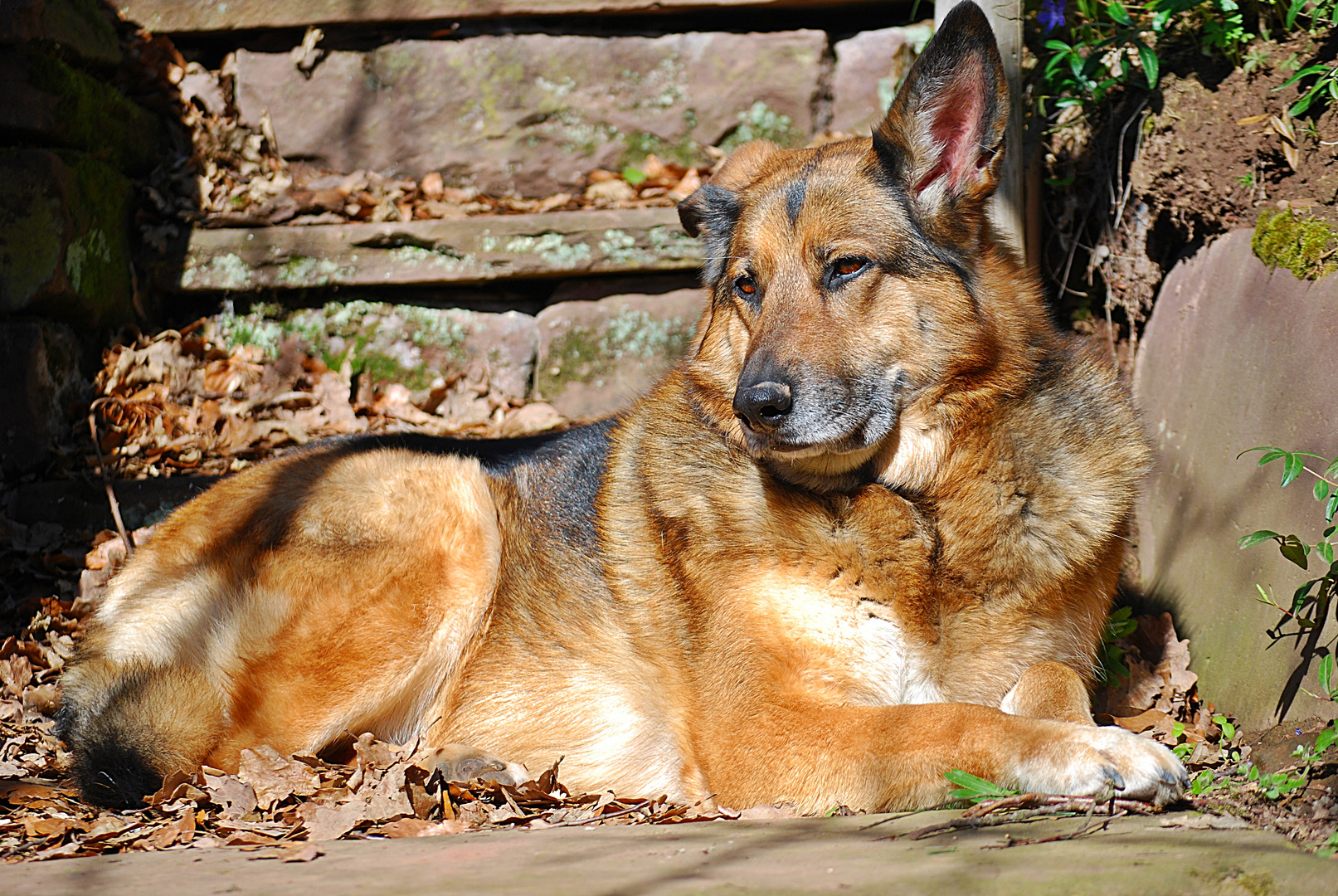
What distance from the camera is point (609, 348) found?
5789mm

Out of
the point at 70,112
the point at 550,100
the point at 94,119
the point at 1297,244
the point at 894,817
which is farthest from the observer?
the point at 550,100

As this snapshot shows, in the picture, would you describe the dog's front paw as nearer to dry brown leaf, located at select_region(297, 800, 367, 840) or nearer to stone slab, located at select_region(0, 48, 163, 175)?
dry brown leaf, located at select_region(297, 800, 367, 840)

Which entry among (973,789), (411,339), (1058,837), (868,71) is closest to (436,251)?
(411,339)

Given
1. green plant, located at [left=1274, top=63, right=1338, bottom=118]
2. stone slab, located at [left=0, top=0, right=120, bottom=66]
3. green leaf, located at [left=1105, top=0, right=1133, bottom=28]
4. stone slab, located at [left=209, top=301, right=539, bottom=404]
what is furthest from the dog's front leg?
stone slab, located at [left=0, top=0, right=120, bottom=66]

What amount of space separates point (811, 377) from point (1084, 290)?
2671 mm

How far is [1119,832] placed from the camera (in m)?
2.22

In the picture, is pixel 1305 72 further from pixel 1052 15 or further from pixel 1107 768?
pixel 1107 768

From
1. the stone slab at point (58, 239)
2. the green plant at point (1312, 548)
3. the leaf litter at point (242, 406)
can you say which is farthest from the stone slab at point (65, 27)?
the green plant at point (1312, 548)

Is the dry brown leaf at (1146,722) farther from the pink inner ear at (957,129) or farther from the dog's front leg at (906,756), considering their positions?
the pink inner ear at (957,129)

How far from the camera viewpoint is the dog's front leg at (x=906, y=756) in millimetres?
2424

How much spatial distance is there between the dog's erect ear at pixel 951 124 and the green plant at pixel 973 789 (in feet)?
5.91

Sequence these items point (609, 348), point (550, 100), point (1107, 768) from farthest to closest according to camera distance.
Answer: point (550, 100)
point (609, 348)
point (1107, 768)

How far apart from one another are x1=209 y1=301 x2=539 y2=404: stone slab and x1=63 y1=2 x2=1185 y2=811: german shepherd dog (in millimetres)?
2037

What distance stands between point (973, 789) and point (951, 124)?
2.14 meters
